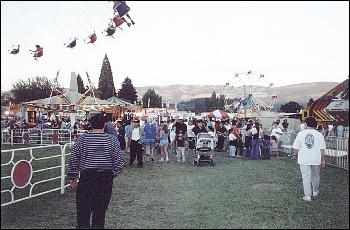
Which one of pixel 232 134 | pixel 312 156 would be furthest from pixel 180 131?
pixel 312 156

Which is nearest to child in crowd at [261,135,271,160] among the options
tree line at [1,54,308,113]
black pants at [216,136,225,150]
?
black pants at [216,136,225,150]

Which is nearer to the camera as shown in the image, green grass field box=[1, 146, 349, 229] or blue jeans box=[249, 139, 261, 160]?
green grass field box=[1, 146, 349, 229]

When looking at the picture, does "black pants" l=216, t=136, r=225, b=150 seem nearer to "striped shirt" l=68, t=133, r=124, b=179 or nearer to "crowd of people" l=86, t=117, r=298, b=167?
"crowd of people" l=86, t=117, r=298, b=167

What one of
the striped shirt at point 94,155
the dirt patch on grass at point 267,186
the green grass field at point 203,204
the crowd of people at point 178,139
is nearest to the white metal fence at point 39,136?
the crowd of people at point 178,139

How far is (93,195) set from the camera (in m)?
5.40

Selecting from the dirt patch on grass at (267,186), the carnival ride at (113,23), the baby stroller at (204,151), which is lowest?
the dirt patch on grass at (267,186)

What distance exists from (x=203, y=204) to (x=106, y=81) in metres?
83.3

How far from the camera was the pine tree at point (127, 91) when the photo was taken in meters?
98.4

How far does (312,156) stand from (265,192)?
4.99 ft

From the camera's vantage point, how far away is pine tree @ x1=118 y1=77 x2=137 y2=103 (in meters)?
98.4

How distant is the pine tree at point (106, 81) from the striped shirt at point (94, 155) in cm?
8108

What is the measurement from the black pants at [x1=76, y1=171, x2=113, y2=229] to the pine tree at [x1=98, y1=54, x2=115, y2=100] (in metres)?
81.2

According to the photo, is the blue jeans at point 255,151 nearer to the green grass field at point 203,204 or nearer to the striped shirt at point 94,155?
the green grass field at point 203,204

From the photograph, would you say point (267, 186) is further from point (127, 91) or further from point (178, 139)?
point (127, 91)
